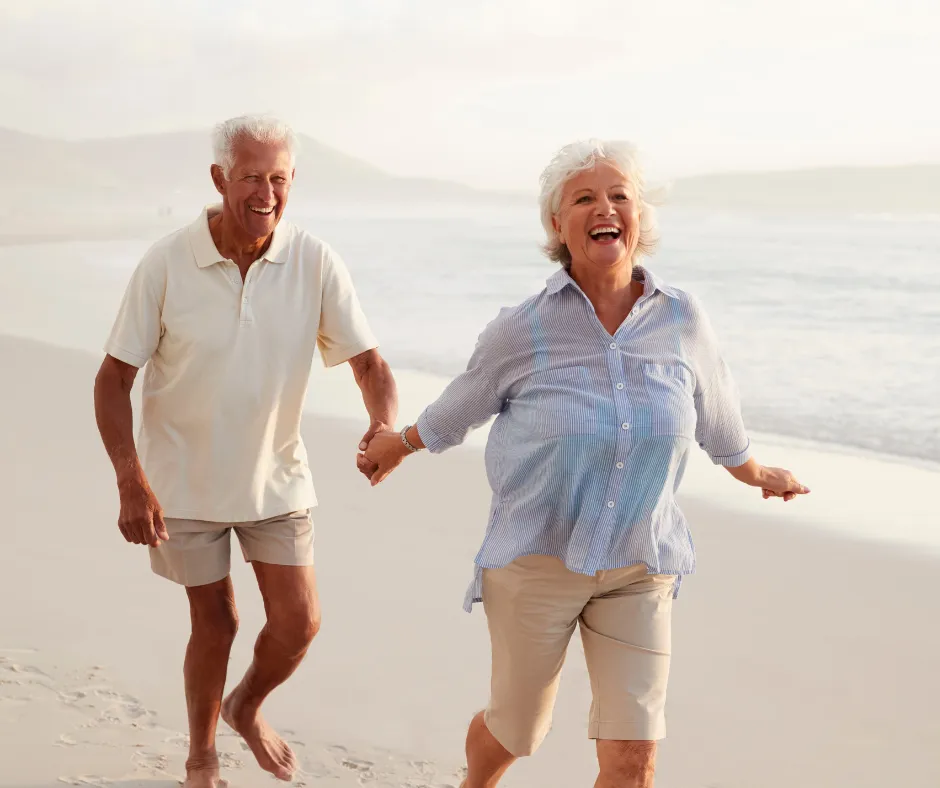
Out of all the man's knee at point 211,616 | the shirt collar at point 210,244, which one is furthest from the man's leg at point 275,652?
the shirt collar at point 210,244

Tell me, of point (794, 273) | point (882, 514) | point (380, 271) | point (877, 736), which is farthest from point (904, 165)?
point (877, 736)

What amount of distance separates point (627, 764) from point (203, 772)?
1282 mm

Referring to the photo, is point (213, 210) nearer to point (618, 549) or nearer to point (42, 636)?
point (618, 549)

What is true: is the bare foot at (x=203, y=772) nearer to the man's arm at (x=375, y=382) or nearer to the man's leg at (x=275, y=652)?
the man's leg at (x=275, y=652)

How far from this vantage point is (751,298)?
21047 millimetres

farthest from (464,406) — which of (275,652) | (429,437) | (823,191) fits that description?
(823,191)

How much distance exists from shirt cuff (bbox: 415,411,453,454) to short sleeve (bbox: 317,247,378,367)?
534mm

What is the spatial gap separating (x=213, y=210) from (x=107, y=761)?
161 cm

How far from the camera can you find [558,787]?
3.61 m

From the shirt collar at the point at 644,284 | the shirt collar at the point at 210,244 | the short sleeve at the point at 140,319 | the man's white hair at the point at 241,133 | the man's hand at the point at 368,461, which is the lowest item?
the man's hand at the point at 368,461

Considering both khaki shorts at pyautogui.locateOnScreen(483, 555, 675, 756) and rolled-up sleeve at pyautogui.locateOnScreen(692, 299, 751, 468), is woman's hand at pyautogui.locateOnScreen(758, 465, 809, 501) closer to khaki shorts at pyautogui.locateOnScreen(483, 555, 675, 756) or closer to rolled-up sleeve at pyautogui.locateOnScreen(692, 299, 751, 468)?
rolled-up sleeve at pyautogui.locateOnScreen(692, 299, 751, 468)

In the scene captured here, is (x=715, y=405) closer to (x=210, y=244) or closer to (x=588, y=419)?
(x=588, y=419)

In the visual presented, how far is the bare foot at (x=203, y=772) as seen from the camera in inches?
136

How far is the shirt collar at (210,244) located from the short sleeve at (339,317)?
0.12 meters
